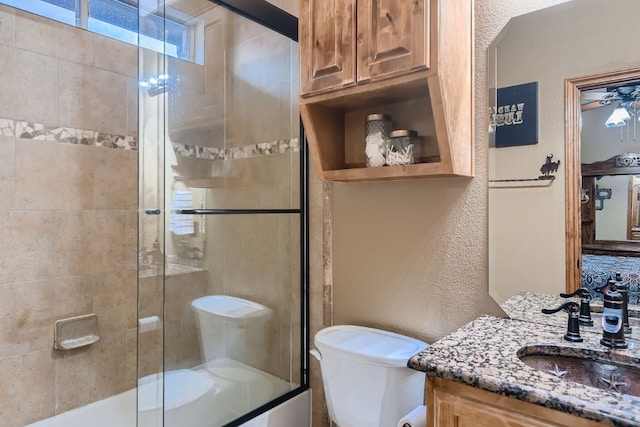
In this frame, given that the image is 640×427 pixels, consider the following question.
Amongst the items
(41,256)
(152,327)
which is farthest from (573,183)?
(41,256)

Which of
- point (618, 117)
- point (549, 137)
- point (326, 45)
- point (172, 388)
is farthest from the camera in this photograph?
point (172, 388)

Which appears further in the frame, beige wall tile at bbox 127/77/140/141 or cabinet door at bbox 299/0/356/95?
beige wall tile at bbox 127/77/140/141

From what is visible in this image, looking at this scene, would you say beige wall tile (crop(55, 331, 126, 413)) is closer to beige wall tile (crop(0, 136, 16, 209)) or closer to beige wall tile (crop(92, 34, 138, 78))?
beige wall tile (crop(0, 136, 16, 209))

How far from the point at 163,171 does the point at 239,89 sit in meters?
0.64

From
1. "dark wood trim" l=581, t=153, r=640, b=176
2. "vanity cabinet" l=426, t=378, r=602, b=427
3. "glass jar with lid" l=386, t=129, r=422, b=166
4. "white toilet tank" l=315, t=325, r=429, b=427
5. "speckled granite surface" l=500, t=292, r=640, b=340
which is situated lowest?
"white toilet tank" l=315, t=325, r=429, b=427

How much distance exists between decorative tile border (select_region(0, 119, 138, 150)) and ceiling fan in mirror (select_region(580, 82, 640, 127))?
1.93m

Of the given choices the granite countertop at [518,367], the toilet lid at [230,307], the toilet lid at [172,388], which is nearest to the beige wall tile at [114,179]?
the toilet lid at [230,307]

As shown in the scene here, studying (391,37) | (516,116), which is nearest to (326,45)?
(391,37)

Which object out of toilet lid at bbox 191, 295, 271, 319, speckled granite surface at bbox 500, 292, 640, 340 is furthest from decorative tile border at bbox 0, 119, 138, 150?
speckled granite surface at bbox 500, 292, 640, 340

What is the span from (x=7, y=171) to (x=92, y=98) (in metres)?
0.48

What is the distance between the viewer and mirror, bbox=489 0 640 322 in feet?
3.83

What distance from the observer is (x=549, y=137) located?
125 centimetres

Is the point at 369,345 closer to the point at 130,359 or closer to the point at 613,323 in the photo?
the point at 613,323

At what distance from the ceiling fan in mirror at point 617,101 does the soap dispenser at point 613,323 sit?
0.52 meters
